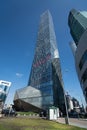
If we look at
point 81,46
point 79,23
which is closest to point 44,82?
point 79,23

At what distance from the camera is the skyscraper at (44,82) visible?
7920cm

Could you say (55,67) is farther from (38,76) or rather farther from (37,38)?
(37,38)

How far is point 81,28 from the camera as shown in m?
64.8

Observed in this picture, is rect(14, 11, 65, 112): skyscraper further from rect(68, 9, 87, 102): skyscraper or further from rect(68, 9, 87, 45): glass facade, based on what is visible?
rect(68, 9, 87, 45): glass facade

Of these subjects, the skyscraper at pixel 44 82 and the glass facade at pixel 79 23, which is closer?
the glass facade at pixel 79 23

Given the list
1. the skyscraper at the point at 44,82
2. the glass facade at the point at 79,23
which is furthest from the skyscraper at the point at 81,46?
the skyscraper at the point at 44,82

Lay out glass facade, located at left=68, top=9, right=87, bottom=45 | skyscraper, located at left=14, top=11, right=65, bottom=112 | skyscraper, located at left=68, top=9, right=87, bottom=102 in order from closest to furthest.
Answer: skyscraper, located at left=68, top=9, right=87, bottom=102 < glass facade, located at left=68, top=9, right=87, bottom=45 < skyscraper, located at left=14, top=11, right=65, bottom=112

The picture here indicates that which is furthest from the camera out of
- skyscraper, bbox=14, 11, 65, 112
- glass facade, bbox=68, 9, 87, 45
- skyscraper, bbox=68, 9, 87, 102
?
skyscraper, bbox=14, 11, 65, 112

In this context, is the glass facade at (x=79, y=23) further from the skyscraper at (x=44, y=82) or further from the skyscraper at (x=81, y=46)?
the skyscraper at (x=44, y=82)

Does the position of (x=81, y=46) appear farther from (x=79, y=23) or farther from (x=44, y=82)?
(x=44, y=82)

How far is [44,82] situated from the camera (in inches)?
3580

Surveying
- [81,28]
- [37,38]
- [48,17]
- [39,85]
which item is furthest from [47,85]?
[48,17]

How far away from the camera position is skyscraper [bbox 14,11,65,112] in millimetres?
79200

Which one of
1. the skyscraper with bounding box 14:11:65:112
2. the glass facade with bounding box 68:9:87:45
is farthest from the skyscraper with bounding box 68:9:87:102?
the skyscraper with bounding box 14:11:65:112
